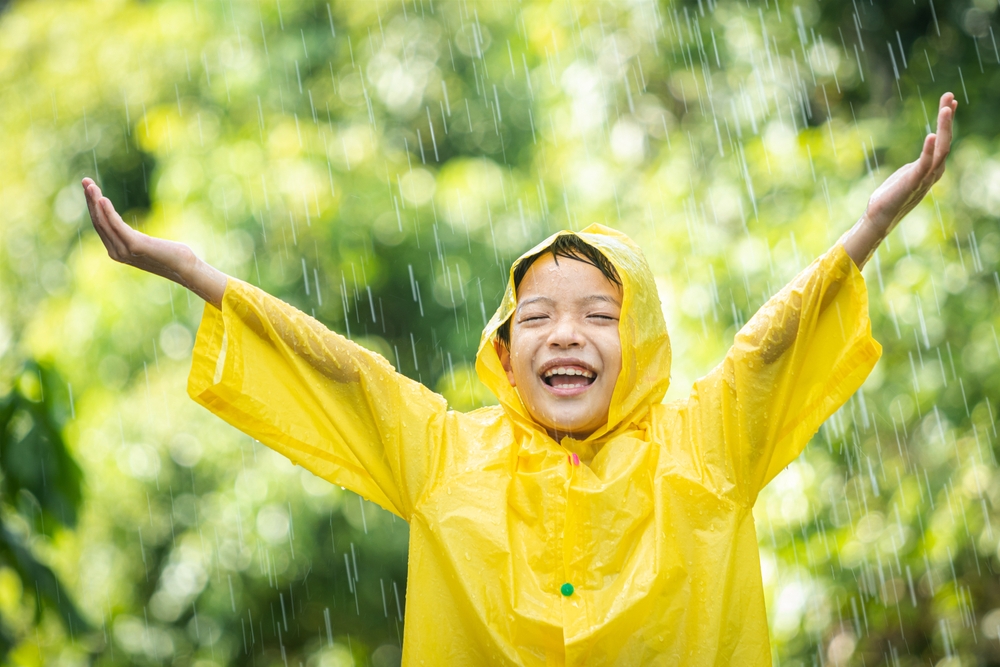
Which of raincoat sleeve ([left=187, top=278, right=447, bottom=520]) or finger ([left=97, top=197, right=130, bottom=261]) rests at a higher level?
finger ([left=97, top=197, right=130, bottom=261])

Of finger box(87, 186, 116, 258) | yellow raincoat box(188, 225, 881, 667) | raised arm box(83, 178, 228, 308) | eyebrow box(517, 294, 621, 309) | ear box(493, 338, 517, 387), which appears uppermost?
finger box(87, 186, 116, 258)

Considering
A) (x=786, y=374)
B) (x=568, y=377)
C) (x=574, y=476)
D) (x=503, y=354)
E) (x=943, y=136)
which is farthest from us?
(x=503, y=354)

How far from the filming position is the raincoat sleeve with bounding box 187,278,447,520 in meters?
1.95

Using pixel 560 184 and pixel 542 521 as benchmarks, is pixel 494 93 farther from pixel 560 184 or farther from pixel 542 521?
pixel 542 521

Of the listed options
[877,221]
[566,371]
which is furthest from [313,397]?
[877,221]

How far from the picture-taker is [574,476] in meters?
2.02

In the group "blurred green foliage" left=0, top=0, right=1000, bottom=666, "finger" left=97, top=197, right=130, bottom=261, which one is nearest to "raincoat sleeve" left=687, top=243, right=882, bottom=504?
"finger" left=97, top=197, right=130, bottom=261

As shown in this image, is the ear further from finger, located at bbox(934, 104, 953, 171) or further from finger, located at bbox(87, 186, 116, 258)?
finger, located at bbox(934, 104, 953, 171)

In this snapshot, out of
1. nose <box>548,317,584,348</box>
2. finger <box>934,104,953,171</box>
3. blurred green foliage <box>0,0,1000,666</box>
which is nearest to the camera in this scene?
finger <box>934,104,953,171</box>

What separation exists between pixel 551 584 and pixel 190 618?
406 centimetres

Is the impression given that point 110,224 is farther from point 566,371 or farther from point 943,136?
point 943,136

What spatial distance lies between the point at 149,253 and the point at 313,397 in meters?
0.46

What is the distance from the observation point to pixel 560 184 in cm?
542

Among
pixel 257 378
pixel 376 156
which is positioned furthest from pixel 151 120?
pixel 257 378
